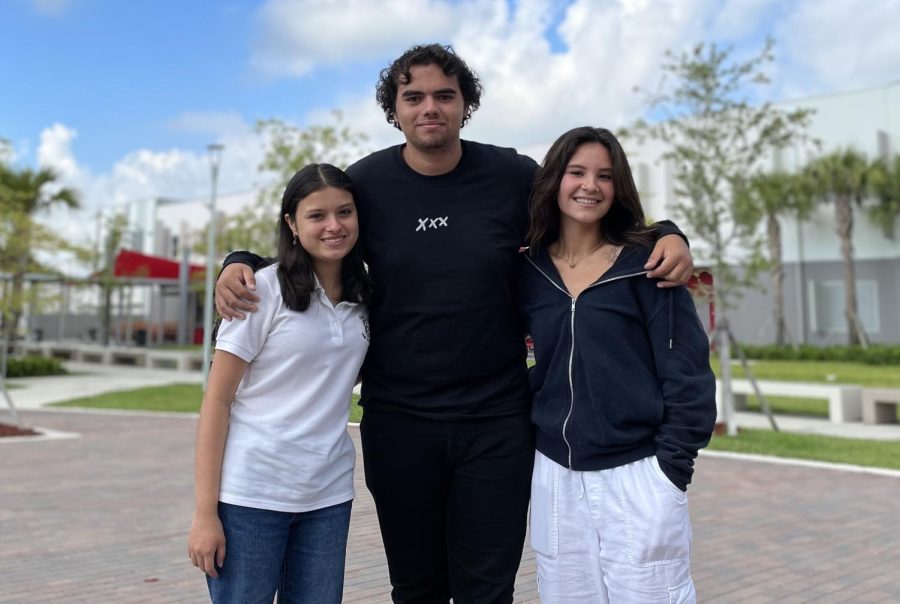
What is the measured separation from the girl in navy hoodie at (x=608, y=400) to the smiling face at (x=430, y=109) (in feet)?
1.16

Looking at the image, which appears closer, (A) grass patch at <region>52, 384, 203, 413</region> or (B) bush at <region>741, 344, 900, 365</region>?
(A) grass patch at <region>52, 384, 203, 413</region>

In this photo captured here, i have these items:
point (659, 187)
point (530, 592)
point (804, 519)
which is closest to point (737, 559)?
point (804, 519)

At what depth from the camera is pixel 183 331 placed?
3981cm

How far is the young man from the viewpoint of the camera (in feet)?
8.05

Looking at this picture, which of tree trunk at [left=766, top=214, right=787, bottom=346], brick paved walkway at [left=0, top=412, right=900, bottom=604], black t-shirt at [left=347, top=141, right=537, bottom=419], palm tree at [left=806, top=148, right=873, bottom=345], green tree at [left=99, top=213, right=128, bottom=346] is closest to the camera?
black t-shirt at [left=347, top=141, right=537, bottom=419]

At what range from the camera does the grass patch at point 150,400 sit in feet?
50.3

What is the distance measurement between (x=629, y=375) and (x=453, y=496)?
0.71m

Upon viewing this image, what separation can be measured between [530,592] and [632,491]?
156cm

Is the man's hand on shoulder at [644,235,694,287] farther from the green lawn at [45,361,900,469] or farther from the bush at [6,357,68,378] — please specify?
the bush at [6,357,68,378]

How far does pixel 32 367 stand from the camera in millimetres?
22797

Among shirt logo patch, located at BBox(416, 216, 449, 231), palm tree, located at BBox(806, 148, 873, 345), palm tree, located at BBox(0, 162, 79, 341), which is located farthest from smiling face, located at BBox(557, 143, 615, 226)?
palm tree, located at BBox(806, 148, 873, 345)

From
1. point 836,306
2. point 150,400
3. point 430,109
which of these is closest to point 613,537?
point 430,109

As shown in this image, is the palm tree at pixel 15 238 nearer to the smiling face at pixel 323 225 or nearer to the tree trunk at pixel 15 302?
the tree trunk at pixel 15 302

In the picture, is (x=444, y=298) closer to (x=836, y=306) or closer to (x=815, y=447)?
(x=815, y=447)
